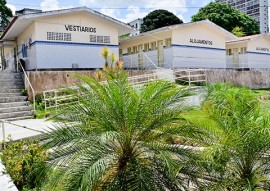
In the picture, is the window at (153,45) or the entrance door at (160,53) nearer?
the entrance door at (160,53)

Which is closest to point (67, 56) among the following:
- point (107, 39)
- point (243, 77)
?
point (107, 39)

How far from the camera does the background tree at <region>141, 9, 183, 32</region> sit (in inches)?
1630

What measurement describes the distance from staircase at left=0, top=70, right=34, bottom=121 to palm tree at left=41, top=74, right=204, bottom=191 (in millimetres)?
10170

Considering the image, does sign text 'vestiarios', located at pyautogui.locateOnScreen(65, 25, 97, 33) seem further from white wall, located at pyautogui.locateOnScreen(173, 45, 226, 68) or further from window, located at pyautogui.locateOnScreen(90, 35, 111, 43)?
white wall, located at pyautogui.locateOnScreen(173, 45, 226, 68)

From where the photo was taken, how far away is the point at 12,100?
15414 mm

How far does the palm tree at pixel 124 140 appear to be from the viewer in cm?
409

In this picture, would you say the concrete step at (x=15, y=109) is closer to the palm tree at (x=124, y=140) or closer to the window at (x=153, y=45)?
the palm tree at (x=124, y=140)

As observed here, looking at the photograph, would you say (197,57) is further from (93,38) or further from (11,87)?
(11,87)

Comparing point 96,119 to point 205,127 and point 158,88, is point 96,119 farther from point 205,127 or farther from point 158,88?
point 205,127

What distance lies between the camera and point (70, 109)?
471 centimetres

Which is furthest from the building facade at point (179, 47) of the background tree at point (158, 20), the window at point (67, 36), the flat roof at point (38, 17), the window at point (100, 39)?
the background tree at point (158, 20)

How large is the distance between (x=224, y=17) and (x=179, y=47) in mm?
20725

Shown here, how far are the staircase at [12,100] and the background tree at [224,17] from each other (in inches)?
1164

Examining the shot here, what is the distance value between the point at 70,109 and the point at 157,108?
51.8 inches
